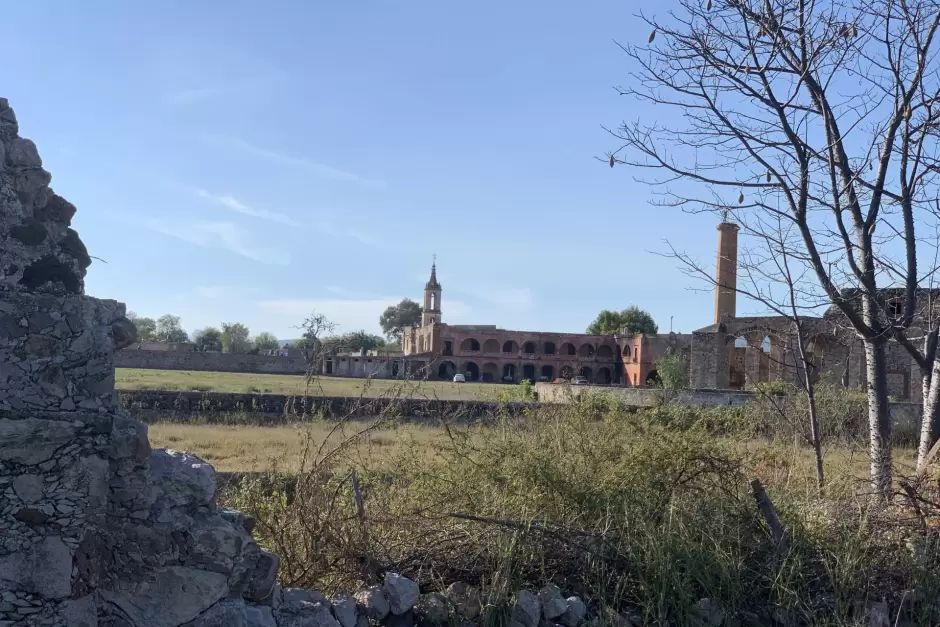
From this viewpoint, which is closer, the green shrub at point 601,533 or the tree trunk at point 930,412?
the green shrub at point 601,533

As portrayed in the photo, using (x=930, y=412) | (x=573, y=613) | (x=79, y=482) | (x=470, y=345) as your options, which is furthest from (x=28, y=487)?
(x=470, y=345)

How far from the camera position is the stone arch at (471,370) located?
62056mm

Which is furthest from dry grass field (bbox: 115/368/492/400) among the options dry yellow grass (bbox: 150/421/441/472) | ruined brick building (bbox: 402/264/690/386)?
ruined brick building (bbox: 402/264/690/386)

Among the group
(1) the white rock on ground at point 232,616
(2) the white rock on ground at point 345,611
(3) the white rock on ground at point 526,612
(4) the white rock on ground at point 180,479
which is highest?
(4) the white rock on ground at point 180,479

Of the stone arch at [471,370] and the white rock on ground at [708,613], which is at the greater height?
the stone arch at [471,370]

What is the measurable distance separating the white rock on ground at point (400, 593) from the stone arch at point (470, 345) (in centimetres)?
5768

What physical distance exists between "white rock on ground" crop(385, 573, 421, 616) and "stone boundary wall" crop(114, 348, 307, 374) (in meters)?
50.1

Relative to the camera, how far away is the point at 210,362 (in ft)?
188

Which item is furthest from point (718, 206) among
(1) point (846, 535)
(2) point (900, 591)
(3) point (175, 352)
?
(3) point (175, 352)

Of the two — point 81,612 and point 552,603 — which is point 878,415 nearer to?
point 552,603

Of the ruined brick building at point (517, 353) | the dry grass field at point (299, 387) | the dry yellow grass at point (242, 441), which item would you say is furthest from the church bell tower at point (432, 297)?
the dry yellow grass at point (242, 441)

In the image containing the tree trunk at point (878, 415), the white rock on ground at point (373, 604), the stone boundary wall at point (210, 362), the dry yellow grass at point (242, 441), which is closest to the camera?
the white rock on ground at point (373, 604)

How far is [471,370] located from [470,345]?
86.4 inches

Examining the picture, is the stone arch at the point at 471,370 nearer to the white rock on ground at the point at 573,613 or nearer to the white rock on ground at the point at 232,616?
the white rock on ground at the point at 573,613
